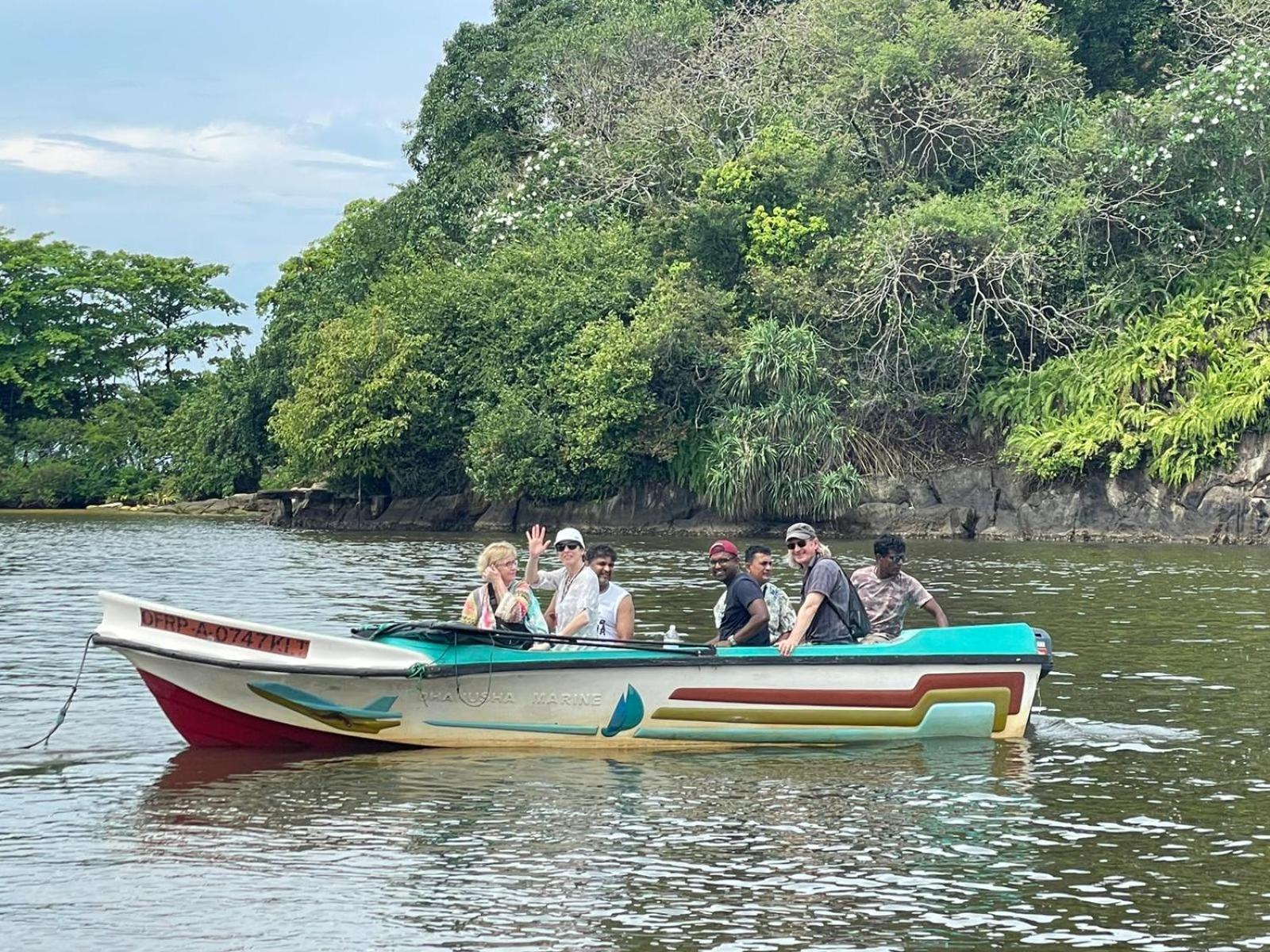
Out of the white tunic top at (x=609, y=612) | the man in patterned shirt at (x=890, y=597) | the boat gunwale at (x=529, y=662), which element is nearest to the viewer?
the boat gunwale at (x=529, y=662)

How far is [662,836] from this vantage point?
34.2 ft

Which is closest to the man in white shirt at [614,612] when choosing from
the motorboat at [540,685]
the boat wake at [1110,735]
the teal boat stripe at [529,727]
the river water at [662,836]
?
→ the motorboat at [540,685]

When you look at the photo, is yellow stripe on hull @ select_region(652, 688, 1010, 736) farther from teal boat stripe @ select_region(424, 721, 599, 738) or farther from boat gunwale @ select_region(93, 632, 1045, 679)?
teal boat stripe @ select_region(424, 721, 599, 738)

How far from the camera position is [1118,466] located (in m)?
39.2

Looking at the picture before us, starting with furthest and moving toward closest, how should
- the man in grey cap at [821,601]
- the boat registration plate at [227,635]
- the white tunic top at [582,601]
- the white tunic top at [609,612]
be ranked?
the white tunic top at [609,612]
the white tunic top at [582,601]
the man in grey cap at [821,601]
the boat registration plate at [227,635]

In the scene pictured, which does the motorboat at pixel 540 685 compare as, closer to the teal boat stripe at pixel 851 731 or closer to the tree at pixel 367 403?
the teal boat stripe at pixel 851 731

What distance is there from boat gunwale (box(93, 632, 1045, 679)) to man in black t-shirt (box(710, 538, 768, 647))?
43 centimetres

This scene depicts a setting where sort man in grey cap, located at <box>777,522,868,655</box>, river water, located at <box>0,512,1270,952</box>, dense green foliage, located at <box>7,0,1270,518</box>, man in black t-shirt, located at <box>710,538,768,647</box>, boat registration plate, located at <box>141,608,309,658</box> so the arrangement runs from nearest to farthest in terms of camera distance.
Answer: river water, located at <box>0,512,1270,952</box> → boat registration plate, located at <box>141,608,309,658</box> → man in grey cap, located at <box>777,522,868,655</box> → man in black t-shirt, located at <box>710,538,768,647</box> → dense green foliage, located at <box>7,0,1270,518</box>

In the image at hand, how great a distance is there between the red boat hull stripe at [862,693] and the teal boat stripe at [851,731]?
0.19m

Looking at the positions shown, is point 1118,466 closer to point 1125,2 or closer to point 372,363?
point 1125,2

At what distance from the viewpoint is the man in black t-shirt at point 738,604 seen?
13211mm

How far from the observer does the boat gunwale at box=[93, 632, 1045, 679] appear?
41.1 ft

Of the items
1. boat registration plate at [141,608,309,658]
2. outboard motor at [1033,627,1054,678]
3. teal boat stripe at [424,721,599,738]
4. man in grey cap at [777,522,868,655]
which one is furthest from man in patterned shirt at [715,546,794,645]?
boat registration plate at [141,608,309,658]

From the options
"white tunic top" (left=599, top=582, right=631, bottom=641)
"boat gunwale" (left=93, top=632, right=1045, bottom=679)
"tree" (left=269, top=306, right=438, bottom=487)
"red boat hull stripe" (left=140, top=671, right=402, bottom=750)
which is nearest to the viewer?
"boat gunwale" (left=93, top=632, right=1045, bottom=679)
